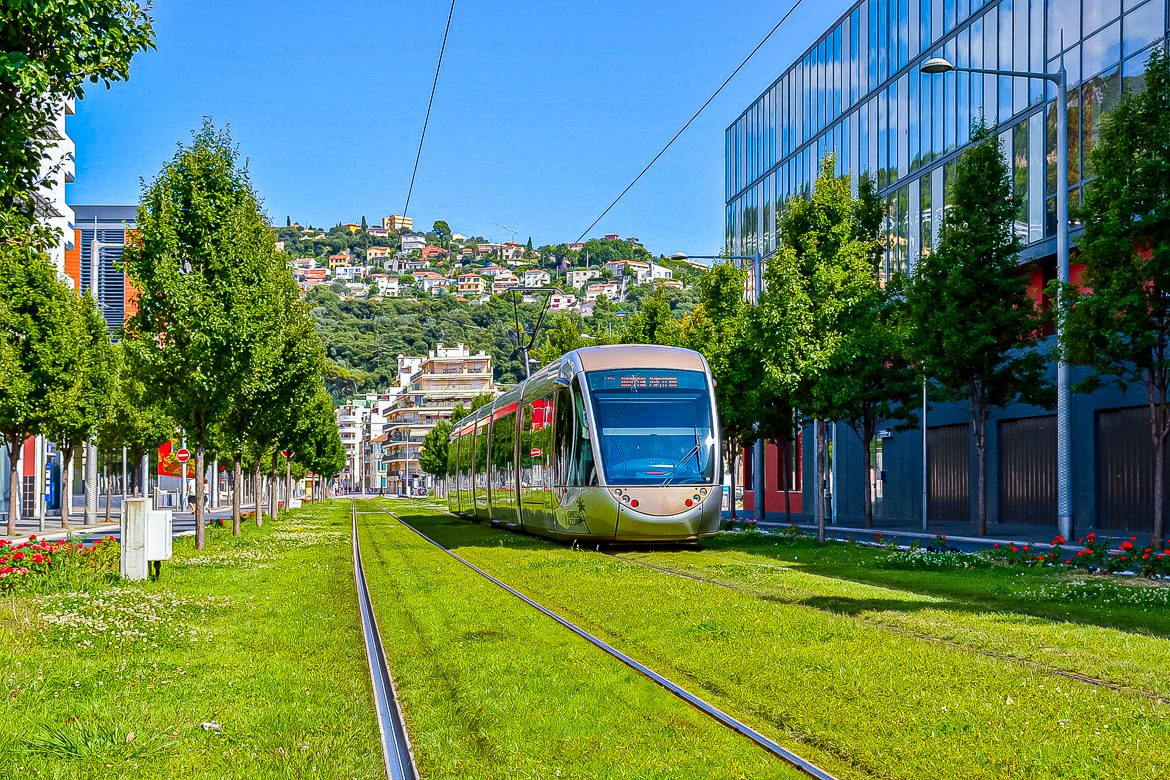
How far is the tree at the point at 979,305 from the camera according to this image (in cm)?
3284

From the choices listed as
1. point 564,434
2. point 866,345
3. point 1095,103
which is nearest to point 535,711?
point 564,434

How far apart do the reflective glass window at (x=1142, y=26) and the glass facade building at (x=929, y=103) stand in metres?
0.04

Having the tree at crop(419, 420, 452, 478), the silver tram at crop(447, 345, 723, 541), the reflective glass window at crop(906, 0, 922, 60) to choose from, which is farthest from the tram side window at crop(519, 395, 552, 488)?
the tree at crop(419, 420, 452, 478)

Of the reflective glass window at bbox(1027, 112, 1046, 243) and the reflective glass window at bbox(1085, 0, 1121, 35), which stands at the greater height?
the reflective glass window at bbox(1085, 0, 1121, 35)

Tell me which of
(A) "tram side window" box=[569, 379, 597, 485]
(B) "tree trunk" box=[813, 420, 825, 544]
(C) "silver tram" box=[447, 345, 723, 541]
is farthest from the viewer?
(B) "tree trunk" box=[813, 420, 825, 544]

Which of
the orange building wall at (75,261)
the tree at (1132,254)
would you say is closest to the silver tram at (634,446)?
the tree at (1132,254)

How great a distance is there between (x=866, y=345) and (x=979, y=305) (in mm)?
4766

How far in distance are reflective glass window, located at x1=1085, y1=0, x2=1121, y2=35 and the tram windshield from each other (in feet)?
57.1

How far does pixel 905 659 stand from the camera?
10.3m

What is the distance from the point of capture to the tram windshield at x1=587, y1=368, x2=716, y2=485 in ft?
78.1

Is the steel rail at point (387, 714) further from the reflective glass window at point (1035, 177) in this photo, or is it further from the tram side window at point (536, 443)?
the reflective glass window at point (1035, 177)

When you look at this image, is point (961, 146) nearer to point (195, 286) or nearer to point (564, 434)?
point (564, 434)

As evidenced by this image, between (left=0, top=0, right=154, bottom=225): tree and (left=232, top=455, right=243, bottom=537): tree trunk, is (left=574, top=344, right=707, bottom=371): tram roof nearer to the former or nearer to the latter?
(left=232, top=455, right=243, bottom=537): tree trunk

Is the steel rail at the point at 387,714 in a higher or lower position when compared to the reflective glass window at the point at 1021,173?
lower
